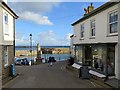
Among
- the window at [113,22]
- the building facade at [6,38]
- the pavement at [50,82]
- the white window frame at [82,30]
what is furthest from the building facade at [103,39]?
the building facade at [6,38]

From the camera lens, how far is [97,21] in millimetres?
20547

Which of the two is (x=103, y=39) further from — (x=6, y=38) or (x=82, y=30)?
(x=6, y=38)

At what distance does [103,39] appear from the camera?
18812 millimetres

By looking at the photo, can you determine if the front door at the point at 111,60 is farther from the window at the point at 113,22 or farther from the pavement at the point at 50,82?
the pavement at the point at 50,82

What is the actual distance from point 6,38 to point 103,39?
812 cm

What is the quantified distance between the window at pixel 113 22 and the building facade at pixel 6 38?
798cm

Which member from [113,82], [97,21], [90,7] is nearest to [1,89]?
[113,82]

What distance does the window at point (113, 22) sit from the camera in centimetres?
1681

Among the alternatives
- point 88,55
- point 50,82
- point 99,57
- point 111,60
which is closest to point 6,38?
point 50,82

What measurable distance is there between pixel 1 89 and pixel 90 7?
1817cm

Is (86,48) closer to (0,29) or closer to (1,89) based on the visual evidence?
(0,29)

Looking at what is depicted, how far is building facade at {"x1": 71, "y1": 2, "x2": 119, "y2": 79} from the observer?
16.8m

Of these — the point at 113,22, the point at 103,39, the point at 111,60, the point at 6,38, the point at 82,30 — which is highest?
the point at 82,30

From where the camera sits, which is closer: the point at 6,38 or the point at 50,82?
the point at 50,82
